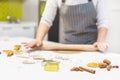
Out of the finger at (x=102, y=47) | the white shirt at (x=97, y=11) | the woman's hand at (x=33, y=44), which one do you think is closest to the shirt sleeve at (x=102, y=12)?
the white shirt at (x=97, y=11)

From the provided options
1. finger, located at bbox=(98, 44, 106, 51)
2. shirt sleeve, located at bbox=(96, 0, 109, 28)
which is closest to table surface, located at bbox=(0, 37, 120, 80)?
finger, located at bbox=(98, 44, 106, 51)

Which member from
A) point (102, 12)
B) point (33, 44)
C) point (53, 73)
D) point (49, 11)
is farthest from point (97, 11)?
point (53, 73)

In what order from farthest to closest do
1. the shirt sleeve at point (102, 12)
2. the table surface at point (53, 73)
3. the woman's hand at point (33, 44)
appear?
the shirt sleeve at point (102, 12), the woman's hand at point (33, 44), the table surface at point (53, 73)

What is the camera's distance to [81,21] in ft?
5.23

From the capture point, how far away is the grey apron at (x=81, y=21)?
1591mm

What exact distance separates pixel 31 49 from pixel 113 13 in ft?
5.40

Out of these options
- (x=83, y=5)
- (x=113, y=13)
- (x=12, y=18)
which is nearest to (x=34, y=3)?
(x=12, y=18)

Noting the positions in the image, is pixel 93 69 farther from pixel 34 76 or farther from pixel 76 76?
pixel 34 76

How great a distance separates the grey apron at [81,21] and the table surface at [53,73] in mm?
303

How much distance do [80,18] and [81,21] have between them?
2 cm

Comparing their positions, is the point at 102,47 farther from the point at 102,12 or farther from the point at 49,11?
the point at 49,11

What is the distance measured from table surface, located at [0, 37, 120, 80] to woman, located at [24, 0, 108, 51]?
0.97ft

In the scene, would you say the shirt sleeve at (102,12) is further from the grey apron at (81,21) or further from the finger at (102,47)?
the finger at (102,47)

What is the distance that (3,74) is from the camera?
0.91 m
